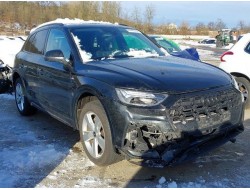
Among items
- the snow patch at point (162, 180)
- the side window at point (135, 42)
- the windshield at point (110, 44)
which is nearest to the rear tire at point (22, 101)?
the windshield at point (110, 44)

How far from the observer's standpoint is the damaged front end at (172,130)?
3.43 meters

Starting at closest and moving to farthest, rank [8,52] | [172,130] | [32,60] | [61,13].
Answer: [172,130] → [32,60] → [8,52] → [61,13]

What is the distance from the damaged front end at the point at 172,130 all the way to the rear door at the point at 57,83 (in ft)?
4.20

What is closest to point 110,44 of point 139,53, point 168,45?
point 139,53

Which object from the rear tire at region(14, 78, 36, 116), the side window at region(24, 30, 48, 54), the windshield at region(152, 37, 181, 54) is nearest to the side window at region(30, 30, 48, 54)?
the side window at region(24, 30, 48, 54)

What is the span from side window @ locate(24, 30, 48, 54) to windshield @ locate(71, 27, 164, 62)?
1.02 m

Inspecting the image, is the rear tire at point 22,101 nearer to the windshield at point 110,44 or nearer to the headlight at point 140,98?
the windshield at point 110,44

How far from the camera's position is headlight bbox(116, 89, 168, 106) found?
347 cm

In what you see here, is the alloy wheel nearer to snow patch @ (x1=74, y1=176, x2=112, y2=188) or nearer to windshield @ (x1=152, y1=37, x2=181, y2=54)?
snow patch @ (x1=74, y1=176, x2=112, y2=188)

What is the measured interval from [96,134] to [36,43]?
8.55 feet

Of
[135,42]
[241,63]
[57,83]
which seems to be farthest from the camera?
[241,63]

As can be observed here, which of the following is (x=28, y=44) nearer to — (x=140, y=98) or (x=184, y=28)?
(x=140, y=98)

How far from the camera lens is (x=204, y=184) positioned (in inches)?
142

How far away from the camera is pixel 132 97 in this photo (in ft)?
11.6
